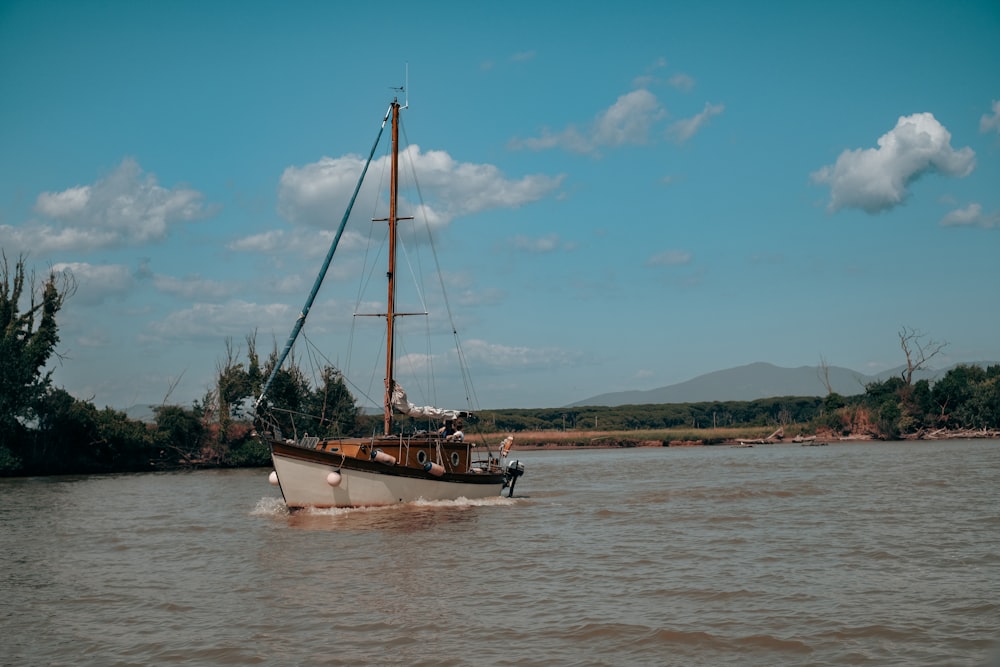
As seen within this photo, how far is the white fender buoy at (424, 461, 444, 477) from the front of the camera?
2497cm

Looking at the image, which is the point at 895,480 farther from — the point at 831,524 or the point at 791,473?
the point at 831,524

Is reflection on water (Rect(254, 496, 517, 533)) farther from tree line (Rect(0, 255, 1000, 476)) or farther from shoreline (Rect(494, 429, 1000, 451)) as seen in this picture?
shoreline (Rect(494, 429, 1000, 451))

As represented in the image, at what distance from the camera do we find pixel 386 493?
954 inches

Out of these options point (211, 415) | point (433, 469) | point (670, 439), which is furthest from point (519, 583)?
point (670, 439)

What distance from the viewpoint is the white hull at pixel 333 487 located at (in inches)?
907

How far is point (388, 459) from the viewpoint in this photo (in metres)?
24.0

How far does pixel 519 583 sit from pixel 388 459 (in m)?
10.2

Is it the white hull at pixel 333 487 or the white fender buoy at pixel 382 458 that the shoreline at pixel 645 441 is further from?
the white fender buoy at pixel 382 458

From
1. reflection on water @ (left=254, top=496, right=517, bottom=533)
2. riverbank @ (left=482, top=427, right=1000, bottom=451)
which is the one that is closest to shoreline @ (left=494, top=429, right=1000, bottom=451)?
riverbank @ (left=482, top=427, right=1000, bottom=451)

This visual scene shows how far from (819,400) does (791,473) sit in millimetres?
80122

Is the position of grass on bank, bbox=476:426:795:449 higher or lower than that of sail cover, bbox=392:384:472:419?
lower

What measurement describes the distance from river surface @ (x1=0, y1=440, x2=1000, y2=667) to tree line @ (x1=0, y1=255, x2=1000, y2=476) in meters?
6.07

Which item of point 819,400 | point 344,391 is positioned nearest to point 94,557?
point 344,391

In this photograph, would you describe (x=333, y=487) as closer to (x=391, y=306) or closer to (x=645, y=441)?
(x=391, y=306)
